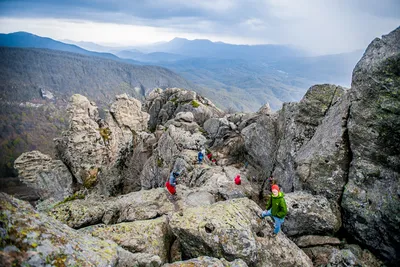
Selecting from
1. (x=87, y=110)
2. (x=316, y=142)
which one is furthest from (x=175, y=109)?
(x=316, y=142)

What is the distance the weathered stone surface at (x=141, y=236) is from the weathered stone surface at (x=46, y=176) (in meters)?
32.7

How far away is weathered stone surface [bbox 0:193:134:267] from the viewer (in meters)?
6.91

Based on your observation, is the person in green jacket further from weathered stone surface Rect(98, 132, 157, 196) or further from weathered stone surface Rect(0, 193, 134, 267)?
weathered stone surface Rect(98, 132, 157, 196)

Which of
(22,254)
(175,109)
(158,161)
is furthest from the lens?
(175,109)

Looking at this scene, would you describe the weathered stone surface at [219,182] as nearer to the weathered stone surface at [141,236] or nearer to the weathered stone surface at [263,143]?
the weathered stone surface at [263,143]

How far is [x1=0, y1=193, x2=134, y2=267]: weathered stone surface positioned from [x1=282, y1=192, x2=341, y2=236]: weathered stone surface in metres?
13.0

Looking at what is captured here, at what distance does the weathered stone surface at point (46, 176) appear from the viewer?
40656 mm

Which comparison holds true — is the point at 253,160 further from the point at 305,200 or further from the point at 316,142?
the point at 305,200

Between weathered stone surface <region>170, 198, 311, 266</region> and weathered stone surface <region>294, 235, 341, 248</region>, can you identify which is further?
weathered stone surface <region>294, 235, 341, 248</region>

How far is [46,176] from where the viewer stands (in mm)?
40875

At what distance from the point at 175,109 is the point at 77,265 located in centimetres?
6224

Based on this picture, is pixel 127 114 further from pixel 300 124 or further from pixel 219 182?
pixel 300 124

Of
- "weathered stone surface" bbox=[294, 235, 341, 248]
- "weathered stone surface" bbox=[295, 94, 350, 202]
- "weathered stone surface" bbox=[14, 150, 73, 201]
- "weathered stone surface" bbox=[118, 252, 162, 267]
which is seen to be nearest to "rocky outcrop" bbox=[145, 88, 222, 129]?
"weathered stone surface" bbox=[14, 150, 73, 201]

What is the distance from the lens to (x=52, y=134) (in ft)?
605
